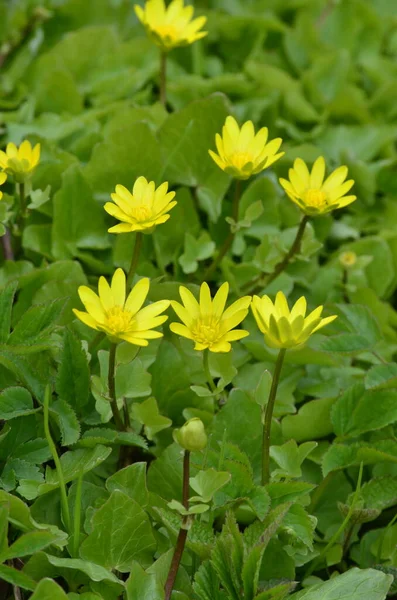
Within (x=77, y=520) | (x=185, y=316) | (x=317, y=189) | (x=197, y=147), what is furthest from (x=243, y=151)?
(x=77, y=520)

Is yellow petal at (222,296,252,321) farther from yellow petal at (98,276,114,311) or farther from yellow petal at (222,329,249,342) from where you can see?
yellow petal at (98,276,114,311)

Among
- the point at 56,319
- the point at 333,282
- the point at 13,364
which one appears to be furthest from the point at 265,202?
the point at 13,364

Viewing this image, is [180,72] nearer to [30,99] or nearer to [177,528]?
[30,99]

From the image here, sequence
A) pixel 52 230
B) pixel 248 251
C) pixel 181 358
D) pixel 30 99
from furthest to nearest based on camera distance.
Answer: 1. pixel 30 99
2. pixel 248 251
3. pixel 52 230
4. pixel 181 358

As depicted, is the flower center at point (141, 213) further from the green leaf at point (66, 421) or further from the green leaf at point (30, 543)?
the green leaf at point (30, 543)

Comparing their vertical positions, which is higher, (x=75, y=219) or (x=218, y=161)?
(x=218, y=161)

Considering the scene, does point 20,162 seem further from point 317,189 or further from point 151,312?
point 317,189

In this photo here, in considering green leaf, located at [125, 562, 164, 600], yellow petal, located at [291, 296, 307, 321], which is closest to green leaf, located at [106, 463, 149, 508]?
green leaf, located at [125, 562, 164, 600]
